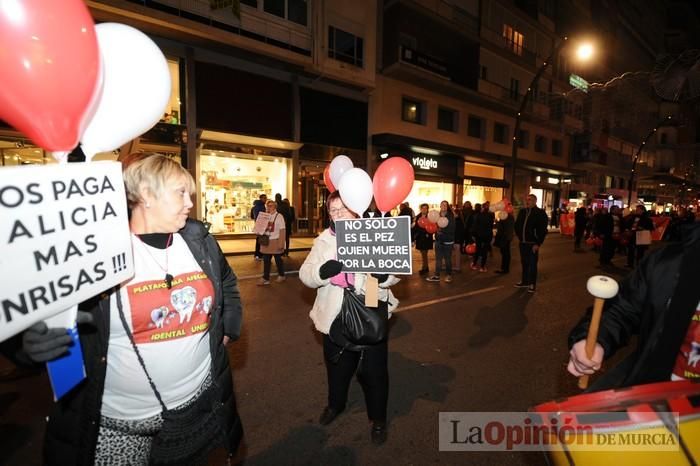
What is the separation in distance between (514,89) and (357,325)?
2677 cm

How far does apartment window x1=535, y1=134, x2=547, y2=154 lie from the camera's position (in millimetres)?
27438

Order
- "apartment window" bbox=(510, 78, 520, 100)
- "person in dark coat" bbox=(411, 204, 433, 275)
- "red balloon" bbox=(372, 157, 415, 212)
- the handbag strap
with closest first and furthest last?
the handbag strap, "red balloon" bbox=(372, 157, 415, 212), "person in dark coat" bbox=(411, 204, 433, 275), "apartment window" bbox=(510, 78, 520, 100)

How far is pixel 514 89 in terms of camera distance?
952 inches

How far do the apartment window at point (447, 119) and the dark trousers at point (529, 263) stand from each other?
14.7 meters

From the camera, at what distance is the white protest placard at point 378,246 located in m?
2.57

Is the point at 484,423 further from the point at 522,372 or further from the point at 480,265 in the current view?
the point at 480,265

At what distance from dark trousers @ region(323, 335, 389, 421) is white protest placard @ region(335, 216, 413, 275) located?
26.1 inches

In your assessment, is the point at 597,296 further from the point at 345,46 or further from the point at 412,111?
the point at 412,111

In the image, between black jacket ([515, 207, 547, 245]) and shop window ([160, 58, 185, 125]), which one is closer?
black jacket ([515, 207, 547, 245])

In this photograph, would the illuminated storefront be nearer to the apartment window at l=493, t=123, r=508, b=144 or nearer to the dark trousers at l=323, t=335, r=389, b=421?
the apartment window at l=493, t=123, r=508, b=144

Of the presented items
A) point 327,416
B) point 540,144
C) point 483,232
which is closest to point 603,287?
point 327,416

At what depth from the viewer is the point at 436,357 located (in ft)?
14.0

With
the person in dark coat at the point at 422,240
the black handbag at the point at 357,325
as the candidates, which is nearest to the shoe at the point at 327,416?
the black handbag at the point at 357,325

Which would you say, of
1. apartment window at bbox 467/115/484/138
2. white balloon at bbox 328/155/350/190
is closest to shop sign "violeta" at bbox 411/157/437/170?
apartment window at bbox 467/115/484/138
